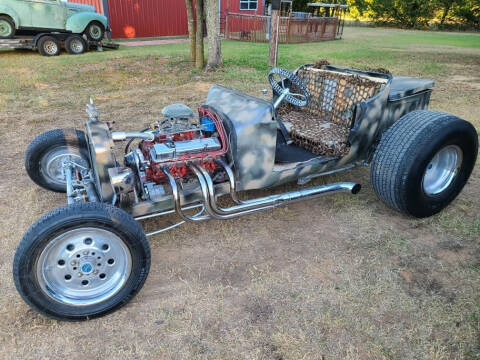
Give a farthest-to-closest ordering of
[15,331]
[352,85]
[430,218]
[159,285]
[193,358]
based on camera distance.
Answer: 1. [352,85]
2. [430,218]
3. [159,285]
4. [15,331]
5. [193,358]

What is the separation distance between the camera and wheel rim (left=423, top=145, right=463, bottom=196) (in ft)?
12.5

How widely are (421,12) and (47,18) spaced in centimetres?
3479

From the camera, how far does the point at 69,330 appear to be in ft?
8.18

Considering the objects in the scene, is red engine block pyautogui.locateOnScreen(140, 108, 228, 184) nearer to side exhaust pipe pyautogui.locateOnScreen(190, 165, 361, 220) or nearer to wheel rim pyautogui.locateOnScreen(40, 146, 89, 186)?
side exhaust pipe pyautogui.locateOnScreen(190, 165, 361, 220)

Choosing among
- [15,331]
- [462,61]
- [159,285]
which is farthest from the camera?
[462,61]

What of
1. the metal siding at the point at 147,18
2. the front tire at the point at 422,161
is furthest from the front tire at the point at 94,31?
the front tire at the point at 422,161

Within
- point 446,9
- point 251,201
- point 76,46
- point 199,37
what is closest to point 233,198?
point 251,201

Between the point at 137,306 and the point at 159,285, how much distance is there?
249mm

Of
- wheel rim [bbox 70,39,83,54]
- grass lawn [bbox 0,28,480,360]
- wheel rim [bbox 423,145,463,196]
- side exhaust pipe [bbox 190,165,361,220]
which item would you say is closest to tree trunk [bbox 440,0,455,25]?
wheel rim [bbox 70,39,83,54]

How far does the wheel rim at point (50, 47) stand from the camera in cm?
1266

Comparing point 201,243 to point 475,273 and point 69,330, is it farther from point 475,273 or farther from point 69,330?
point 475,273

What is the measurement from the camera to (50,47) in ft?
41.9

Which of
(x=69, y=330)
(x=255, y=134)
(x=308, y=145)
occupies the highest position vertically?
(x=255, y=134)

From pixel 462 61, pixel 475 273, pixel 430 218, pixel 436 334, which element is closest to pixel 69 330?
pixel 436 334
